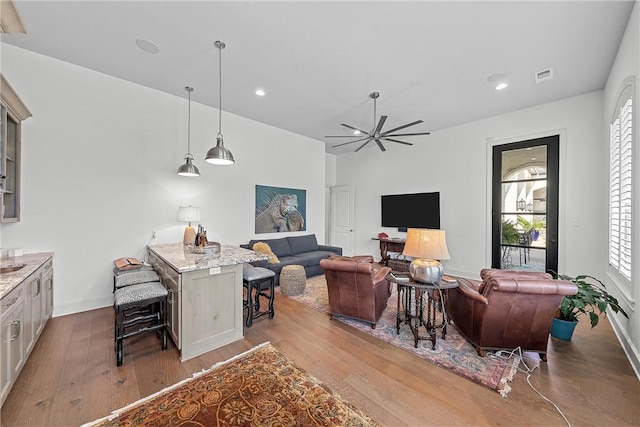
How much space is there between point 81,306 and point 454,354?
4617mm

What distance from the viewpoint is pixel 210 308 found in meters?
2.42

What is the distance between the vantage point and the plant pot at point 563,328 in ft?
8.63

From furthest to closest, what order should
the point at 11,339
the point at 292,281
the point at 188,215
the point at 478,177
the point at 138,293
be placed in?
the point at 478,177 < the point at 292,281 < the point at 188,215 < the point at 138,293 < the point at 11,339

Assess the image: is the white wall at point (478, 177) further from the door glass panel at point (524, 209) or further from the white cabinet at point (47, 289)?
the white cabinet at point (47, 289)

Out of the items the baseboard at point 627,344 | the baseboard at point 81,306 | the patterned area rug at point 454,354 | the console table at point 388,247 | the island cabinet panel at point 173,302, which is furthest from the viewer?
the console table at point 388,247

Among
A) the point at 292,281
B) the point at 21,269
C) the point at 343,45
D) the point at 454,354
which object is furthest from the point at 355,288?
the point at 21,269

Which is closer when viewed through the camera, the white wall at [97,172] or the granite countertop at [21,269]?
the granite countertop at [21,269]

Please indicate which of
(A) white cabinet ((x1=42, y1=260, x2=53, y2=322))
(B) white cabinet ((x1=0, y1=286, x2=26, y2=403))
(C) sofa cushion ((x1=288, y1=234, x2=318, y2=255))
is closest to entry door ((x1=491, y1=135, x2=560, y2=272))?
(C) sofa cushion ((x1=288, y1=234, x2=318, y2=255))

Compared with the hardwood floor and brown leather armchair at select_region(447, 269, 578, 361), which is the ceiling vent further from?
the hardwood floor

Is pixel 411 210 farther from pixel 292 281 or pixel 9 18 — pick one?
pixel 9 18

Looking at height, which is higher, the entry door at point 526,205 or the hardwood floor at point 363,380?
the entry door at point 526,205

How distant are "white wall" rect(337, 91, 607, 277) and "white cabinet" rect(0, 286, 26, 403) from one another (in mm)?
6235

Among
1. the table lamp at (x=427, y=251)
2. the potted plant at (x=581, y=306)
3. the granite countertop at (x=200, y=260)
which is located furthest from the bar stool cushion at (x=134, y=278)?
the potted plant at (x=581, y=306)

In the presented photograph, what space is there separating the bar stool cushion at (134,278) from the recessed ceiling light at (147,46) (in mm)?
2662
